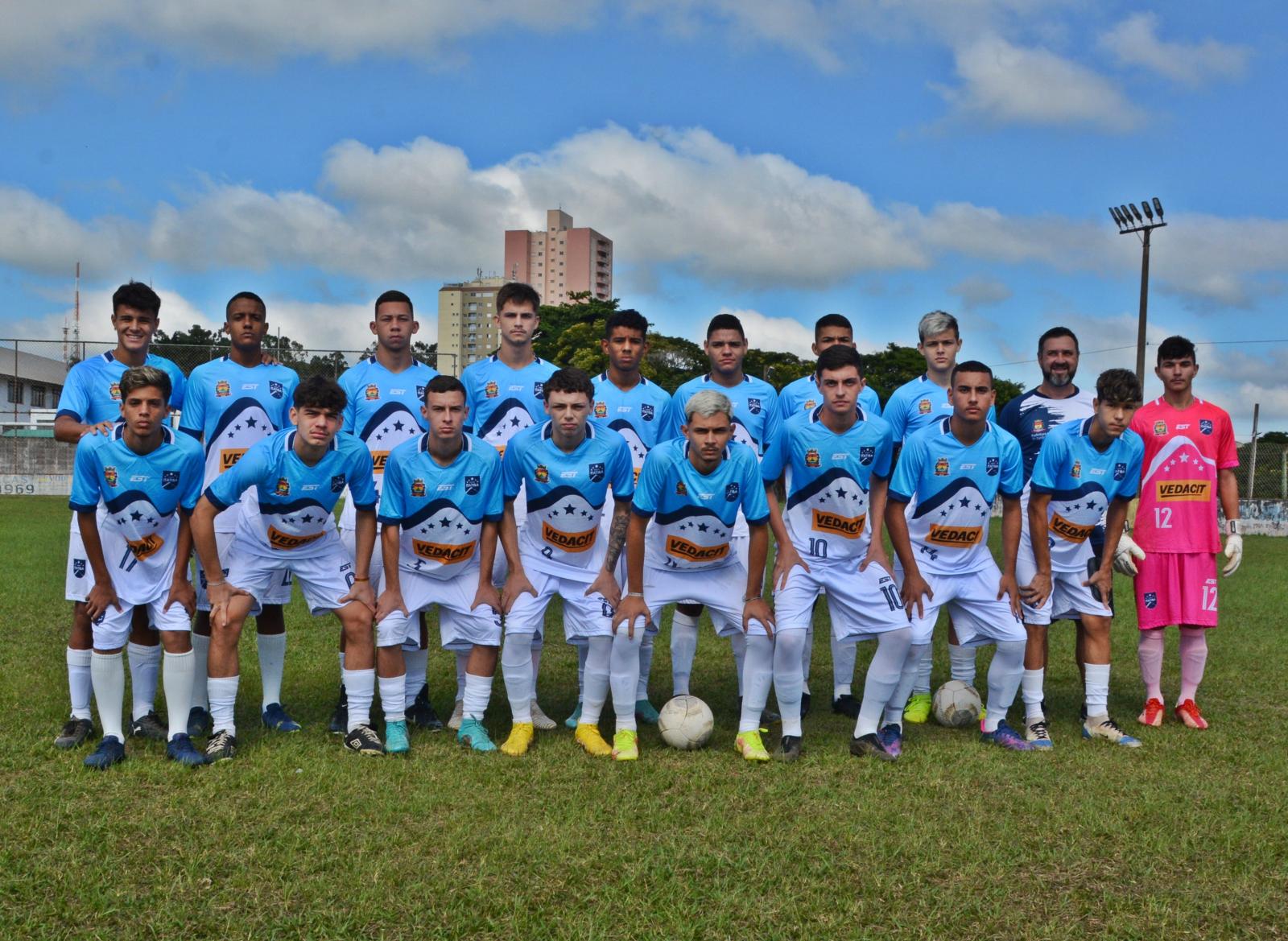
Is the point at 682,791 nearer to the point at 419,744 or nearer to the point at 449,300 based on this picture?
the point at 419,744

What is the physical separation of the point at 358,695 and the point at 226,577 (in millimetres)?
941

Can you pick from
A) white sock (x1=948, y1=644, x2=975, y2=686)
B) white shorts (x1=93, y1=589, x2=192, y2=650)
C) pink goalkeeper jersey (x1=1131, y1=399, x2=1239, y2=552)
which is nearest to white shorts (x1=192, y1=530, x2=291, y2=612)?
white shorts (x1=93, y1=589, x2=192, y2=650)

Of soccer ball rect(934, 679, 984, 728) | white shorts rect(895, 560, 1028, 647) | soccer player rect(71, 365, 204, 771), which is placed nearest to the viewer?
soccer player rect(71, 365, 204, 771)

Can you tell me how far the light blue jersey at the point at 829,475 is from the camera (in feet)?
17.9

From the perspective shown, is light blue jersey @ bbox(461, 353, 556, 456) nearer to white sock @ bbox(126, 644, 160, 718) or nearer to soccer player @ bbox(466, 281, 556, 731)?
soccer player @ bbox(466, 281, 556, 731)

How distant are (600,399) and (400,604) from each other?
181cm

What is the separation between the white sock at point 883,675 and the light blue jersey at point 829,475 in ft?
1.63

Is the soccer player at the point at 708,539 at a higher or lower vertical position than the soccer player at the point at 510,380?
lower

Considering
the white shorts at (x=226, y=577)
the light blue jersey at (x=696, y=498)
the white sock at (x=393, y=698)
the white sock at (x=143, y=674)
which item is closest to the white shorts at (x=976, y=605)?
the light blue jersey at (x=696, y=498)

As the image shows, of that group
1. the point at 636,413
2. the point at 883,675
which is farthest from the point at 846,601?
the point at 636,413

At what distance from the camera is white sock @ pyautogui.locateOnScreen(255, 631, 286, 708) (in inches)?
229

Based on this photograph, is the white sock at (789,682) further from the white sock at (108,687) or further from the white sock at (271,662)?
the white sock at (108,687)

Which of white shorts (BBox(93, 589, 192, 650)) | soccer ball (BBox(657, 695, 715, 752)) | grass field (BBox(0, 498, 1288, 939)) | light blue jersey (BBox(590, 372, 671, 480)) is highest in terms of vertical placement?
light blue jersey (BBox(590, 372, 671, 480))

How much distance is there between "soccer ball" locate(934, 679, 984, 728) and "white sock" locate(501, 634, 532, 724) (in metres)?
2.45
